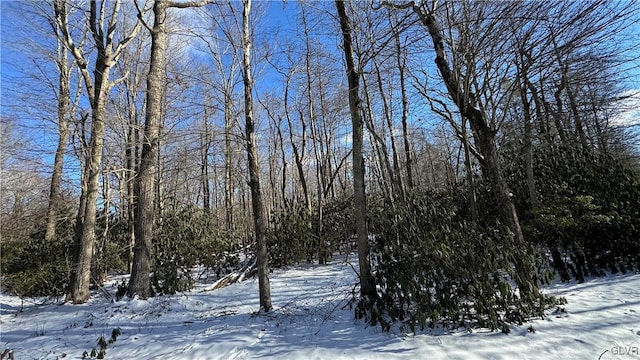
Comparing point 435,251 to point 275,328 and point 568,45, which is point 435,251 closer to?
point 275,328

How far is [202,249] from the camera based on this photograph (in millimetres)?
9250

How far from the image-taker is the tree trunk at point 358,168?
482 cm

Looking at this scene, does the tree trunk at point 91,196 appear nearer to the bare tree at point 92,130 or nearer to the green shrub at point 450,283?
the bare tree at point 92,130

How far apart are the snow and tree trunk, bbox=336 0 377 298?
429 mm

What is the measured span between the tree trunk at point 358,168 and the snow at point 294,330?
429mm

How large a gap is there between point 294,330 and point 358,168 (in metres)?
2.61

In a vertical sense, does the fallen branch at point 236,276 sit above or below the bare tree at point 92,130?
below

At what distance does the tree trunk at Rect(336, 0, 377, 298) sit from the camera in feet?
15.8

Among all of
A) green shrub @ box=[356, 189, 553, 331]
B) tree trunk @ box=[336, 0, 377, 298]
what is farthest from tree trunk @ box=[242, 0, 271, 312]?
green shrub @ box=[356, 189, 553, 331]

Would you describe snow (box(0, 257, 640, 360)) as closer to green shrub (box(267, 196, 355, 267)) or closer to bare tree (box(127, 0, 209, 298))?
bare tree (box(127, 0, 209, 298))

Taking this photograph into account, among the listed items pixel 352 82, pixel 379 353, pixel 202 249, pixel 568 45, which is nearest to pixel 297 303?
pixel 379 353

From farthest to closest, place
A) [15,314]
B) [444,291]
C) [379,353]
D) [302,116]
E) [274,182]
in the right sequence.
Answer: [274,182] → [302,116] → [15,314] → [444,291] → [379,353]

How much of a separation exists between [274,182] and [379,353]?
18728mm

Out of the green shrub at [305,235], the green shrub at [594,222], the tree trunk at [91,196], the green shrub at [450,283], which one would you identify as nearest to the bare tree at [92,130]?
the tree trunk at [91,196]
